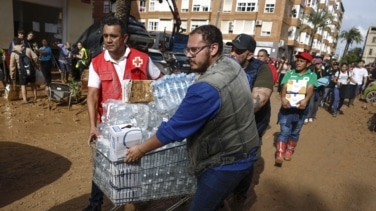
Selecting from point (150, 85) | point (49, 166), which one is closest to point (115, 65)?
point (150, 85)

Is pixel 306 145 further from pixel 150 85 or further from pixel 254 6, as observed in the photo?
pixel 254 6

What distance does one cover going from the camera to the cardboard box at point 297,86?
5302mm

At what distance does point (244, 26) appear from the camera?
136ft

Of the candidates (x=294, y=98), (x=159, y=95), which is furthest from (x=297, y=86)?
(x=159, y=95)

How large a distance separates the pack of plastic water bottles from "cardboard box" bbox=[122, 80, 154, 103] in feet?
0.23

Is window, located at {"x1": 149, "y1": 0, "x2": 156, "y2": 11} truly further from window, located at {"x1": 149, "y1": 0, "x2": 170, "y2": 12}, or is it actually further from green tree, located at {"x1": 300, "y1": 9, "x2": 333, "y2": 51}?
green tree, located at {"x1": 300, "y1": 9, "x2": 333, "y2": 51}

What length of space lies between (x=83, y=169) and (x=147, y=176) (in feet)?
8.71

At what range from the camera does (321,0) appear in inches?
2106

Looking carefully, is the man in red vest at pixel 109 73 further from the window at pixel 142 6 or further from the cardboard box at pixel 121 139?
the window at pixel 142 6

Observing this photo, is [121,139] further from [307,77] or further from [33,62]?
[33,62]

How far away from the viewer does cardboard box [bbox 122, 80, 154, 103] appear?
2713mm

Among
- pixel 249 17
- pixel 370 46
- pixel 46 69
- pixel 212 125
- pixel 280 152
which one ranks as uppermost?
pixel 370 46

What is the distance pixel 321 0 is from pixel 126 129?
6072 cm

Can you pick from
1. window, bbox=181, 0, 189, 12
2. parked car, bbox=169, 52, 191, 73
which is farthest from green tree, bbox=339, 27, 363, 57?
parked car, bbox=169, 52, 191, 73
